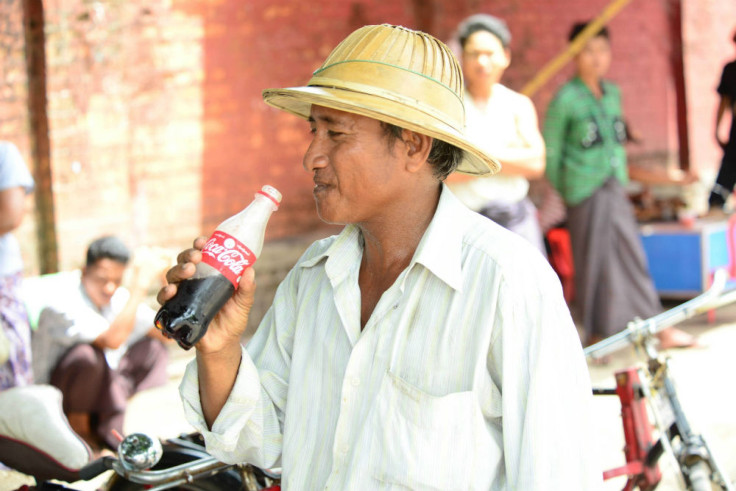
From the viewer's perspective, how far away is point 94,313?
14.0 ft

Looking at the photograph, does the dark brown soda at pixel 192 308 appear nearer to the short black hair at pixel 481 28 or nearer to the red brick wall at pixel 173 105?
the short black hair at pixel 481 28

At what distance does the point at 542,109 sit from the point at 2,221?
576cm

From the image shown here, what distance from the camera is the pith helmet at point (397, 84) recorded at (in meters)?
1.81

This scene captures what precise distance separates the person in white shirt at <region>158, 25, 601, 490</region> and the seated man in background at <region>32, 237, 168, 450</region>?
229cm

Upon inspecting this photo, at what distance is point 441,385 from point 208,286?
51 cm

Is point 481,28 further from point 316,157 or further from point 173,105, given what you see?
point 316,157

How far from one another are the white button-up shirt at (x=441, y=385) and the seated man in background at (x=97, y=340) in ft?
7.73

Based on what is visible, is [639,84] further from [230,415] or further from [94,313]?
[230,415]

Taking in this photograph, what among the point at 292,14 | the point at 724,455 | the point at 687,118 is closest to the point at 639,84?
the point at 687,118

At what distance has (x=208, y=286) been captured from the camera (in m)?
1.76

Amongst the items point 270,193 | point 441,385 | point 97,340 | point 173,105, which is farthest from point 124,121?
point 441,385

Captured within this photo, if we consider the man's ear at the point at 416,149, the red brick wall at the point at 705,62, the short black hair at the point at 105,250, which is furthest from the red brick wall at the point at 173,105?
the man's ear at the point at 416,149

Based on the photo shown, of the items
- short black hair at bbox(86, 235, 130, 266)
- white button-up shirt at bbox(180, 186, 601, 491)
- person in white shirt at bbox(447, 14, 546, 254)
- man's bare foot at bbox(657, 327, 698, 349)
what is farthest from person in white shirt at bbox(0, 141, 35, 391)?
man's bare foot at bbox(657, 327, 698, 349)

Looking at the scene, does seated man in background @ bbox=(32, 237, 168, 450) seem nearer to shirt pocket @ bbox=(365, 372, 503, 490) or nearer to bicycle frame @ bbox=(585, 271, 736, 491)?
bicycle frame @ bbox=(585, 271, 736, 491)
